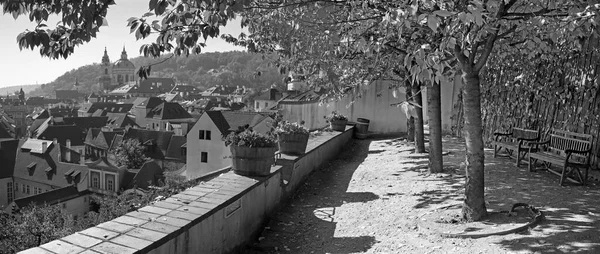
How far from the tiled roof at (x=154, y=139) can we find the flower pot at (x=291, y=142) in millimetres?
46485

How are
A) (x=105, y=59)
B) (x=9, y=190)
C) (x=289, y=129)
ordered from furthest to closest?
(x=105, y=59), (x=9, y=190), (x=289, y=129)

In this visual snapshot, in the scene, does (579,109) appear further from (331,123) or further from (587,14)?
(331,123)

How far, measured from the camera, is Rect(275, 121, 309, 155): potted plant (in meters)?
7.54

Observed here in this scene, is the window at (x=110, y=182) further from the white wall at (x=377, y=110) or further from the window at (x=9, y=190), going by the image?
the white wall at (x=377, y=110)

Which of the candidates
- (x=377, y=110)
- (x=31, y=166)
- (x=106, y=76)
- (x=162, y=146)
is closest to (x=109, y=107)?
(x=162, y=146)

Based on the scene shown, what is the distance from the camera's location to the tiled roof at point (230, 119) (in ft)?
116

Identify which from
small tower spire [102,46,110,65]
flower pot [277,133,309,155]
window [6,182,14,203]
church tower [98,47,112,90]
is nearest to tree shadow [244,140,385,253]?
flower pot [277,133,309,155]

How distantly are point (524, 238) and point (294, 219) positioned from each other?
9.12 ft

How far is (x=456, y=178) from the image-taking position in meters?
7.50

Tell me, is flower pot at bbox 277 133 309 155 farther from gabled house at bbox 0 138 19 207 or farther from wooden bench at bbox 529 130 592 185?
gabled house at bbox 0 138 19 207

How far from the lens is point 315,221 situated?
18.9 ft

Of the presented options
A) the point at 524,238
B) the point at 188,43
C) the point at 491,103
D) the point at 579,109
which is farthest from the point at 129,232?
the point at 491,103

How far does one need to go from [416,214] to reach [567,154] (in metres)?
2.88

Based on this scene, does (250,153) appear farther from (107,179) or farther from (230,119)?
(107,179)
